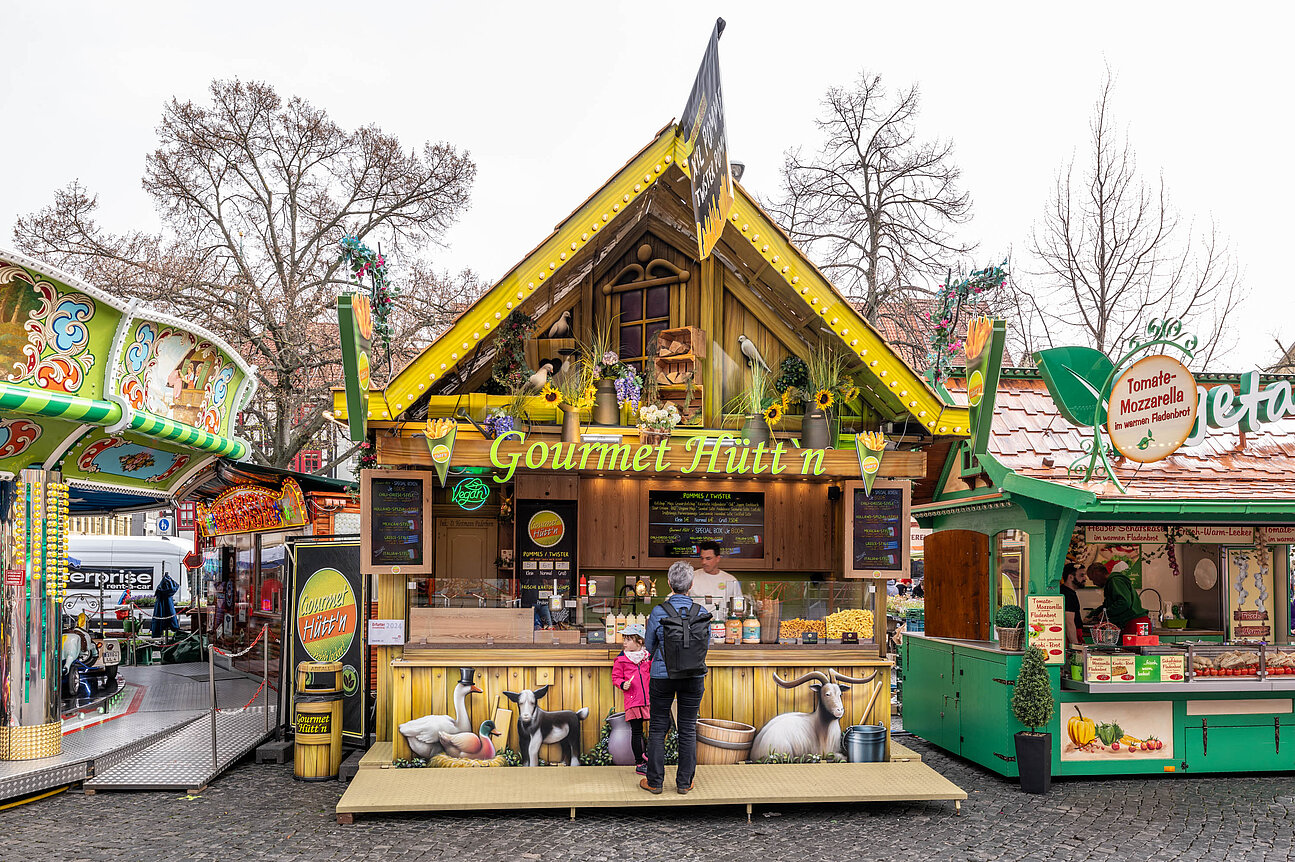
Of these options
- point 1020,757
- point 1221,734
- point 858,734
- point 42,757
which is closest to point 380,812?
point 42,757

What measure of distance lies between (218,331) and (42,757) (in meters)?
12.5

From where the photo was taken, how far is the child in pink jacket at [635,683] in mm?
7305

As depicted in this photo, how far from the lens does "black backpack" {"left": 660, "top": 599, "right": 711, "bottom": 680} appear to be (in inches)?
265

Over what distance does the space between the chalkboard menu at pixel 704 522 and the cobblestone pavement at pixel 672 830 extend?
9.82 ft

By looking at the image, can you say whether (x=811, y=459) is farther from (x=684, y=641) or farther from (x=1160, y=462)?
(x=1160, y=462)

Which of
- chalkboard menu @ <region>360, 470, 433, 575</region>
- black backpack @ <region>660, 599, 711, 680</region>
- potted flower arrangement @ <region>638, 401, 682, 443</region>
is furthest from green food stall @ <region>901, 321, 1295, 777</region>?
chalkboard menu @ <region>360, 470, 433, 575</region>

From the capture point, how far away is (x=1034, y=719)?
7789mm

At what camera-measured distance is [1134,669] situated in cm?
804

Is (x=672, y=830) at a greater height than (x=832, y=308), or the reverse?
(x=832, y=308)

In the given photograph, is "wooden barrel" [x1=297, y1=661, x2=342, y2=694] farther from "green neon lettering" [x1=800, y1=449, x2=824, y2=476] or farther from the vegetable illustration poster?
the vegetable illustration poster

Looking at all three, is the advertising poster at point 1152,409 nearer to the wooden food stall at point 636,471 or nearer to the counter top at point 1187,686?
the wooden food stall at point 636,471

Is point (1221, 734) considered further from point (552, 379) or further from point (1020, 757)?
point (552, 379)

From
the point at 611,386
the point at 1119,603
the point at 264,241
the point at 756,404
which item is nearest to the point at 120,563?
the point at 264,241

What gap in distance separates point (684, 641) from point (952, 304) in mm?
4273
